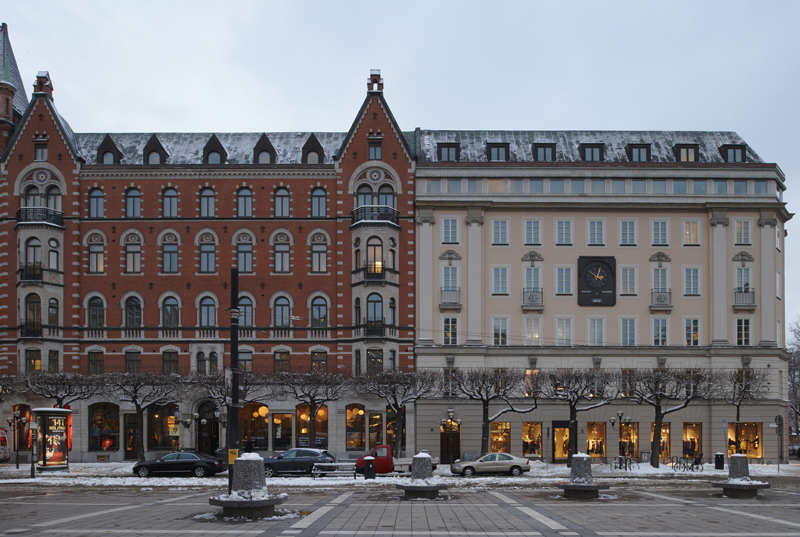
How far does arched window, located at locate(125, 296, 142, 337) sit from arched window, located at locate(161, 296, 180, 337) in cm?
167

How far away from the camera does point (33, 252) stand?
5872 cm

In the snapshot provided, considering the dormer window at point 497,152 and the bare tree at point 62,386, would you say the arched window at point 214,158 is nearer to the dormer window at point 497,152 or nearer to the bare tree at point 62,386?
the bare tree at point 62,386

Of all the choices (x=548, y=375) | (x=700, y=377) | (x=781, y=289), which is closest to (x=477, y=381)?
(x=548, y=375)

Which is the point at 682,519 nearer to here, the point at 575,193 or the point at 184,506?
the point at 184,506

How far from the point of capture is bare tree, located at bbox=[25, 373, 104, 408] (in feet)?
177

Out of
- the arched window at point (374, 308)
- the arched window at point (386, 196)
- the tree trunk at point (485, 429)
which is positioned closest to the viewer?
the tree trunk at point (485, 429)

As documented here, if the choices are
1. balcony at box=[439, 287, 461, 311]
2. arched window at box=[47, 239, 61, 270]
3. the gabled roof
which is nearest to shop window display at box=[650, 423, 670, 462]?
balcony at box=[439, 287, 461, 311]

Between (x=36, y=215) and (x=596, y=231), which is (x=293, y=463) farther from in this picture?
(x=596, y=231)

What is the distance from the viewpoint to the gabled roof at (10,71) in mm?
62622

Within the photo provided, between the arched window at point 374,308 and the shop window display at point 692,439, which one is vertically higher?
the arched window at point 374,308

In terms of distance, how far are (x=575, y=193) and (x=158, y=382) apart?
31.5 meters

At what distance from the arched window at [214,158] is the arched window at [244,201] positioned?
308 cm

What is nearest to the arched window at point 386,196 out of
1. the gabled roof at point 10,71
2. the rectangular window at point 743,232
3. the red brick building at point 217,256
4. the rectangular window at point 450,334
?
the red brick building at point 217,256

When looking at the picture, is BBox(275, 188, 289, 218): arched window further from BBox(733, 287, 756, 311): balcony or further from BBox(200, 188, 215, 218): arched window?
BBox(733, 287, 756, 311): balcony
